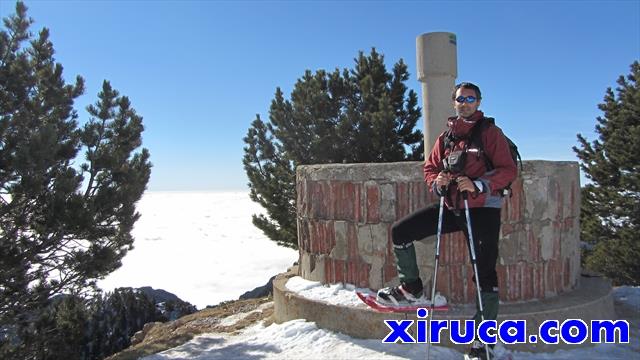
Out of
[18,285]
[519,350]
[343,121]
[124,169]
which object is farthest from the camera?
[343,121]

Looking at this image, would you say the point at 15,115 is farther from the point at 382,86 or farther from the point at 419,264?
the point at 382,86

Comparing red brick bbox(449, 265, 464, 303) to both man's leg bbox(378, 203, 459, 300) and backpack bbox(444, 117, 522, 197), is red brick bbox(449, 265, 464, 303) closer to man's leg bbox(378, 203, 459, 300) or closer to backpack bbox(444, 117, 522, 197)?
man's leg bbox(378, 203, 459, 300)

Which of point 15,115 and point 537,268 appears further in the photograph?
point 15,115

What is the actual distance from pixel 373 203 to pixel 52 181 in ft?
18.1

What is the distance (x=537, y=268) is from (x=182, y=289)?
29427mm

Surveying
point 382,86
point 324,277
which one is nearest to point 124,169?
point 324,277

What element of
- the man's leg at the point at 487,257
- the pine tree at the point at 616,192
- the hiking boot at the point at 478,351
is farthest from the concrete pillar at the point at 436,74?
the pine tree at the point at 616,192

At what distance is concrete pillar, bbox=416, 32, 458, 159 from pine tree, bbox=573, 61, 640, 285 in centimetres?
1010

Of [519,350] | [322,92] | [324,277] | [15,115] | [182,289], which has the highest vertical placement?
[322,92]

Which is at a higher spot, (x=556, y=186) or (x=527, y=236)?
(x=556, y=186)

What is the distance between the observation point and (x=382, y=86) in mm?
13180

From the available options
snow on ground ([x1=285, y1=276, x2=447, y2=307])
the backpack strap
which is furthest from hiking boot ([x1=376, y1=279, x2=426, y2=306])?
the backpack strap

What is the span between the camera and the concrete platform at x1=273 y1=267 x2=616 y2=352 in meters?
3.97

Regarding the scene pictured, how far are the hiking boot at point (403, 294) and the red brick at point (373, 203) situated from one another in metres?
0.70
